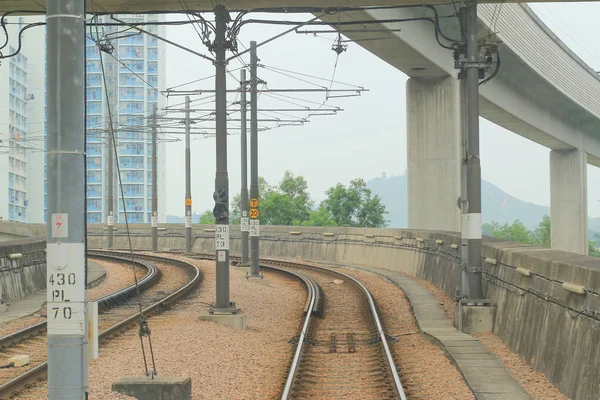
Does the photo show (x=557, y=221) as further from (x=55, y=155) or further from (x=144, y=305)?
(x=55, y=155)

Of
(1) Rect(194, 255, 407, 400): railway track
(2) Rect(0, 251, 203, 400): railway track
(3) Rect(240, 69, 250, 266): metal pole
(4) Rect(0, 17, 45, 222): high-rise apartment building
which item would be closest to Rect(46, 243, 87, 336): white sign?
(2) Rect(0, 251, 203, 400): railway track

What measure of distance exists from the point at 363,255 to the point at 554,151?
117 ft

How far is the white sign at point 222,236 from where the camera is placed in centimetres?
1764

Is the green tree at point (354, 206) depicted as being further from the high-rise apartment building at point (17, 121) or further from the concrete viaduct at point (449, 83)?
the high-rise apartment building at point (17, 121)

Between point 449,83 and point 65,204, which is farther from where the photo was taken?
point 449,83

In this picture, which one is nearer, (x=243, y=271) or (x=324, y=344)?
(x=324, y=344)

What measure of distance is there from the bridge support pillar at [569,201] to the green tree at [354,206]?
78.6ft

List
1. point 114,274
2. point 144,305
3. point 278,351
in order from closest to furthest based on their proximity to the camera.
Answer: point 278,351
point 144,305
point 114,274

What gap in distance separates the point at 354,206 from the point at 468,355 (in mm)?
76741

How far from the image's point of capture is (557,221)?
67.1 m

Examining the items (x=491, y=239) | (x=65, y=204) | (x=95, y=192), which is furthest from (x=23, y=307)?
(x=95, y=192)

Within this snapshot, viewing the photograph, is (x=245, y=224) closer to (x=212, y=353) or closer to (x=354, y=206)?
(x=212, y=353)

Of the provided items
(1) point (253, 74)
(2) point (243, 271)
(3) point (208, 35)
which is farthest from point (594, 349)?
(2) point (243, 271)

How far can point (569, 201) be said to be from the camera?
2608 inches
